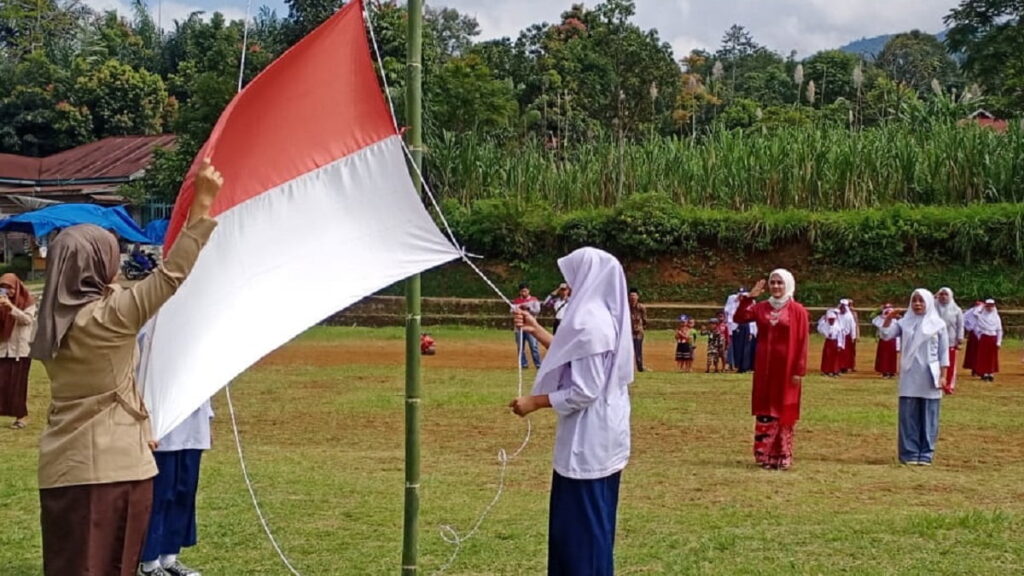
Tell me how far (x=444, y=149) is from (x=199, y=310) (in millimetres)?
27547

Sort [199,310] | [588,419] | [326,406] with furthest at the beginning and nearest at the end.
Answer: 1. [326,406]
2. [588,419]
3. [199,310]

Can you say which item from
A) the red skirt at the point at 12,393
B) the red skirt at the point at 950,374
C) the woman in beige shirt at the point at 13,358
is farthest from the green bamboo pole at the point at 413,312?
the red skirt at the point at 12,393

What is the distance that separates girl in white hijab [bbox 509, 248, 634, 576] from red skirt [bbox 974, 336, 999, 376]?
16.5m

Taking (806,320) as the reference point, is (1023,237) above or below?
above

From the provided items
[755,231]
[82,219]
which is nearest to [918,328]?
[755,231]

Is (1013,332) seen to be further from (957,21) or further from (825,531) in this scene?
(825,531)

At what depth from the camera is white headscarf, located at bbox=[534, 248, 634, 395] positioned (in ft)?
17.3

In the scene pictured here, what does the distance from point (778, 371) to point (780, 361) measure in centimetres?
9

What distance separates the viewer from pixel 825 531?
25.1 ft

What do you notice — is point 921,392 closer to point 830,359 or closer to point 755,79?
point 830,359

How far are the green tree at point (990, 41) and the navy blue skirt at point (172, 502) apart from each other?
33.5 meters

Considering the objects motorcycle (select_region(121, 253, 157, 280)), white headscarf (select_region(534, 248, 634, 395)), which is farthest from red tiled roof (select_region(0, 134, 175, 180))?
white headscarf (select_region(534, 248, 634, 395))

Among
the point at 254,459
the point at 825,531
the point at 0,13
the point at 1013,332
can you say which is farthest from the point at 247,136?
the point at 0,13

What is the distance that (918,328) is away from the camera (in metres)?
11.1
